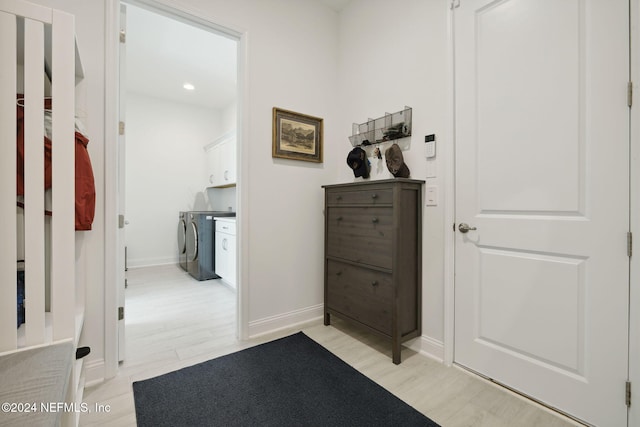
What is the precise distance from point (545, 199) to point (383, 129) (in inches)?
44.5

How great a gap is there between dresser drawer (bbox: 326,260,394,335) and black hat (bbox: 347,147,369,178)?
0.75m

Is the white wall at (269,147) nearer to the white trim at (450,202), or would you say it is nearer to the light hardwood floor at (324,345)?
the light hardwood floor at (324,345)

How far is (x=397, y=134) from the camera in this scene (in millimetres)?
2070

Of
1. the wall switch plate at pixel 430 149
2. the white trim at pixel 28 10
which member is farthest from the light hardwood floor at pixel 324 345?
the white trim at pixel 28 10

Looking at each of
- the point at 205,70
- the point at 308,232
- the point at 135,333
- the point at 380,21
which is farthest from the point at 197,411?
the point at 205,70

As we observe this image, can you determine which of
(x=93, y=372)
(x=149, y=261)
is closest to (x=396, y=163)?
(x=93, y=372)

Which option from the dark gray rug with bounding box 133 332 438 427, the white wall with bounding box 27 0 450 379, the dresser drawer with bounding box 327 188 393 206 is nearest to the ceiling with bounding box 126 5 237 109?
the white wall with bounding box 27 0 450 379

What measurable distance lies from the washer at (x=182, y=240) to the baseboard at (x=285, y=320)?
8.96ft

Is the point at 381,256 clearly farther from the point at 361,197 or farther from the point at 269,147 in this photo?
the point at 269,147

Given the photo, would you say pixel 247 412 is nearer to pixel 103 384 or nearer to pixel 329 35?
pixel 103 384

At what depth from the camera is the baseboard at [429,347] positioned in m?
1.86

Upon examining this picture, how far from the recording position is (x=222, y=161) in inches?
171

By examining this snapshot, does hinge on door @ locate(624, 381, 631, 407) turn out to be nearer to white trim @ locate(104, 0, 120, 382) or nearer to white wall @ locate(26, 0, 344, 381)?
white wall @ locate(26, 0, 344, 381)

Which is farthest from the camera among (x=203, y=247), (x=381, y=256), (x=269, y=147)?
(x=203, y=247)
